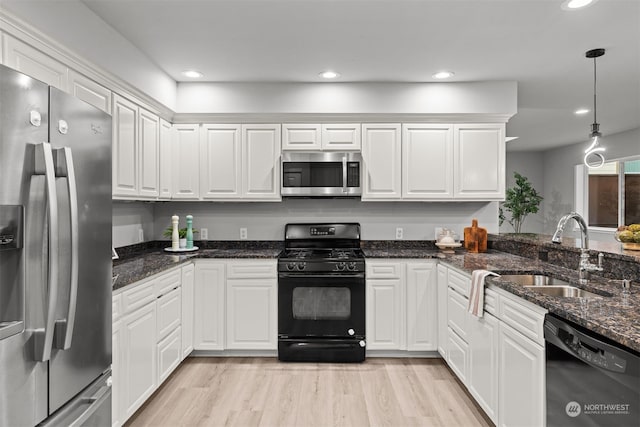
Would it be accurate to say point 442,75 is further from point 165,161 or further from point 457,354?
point 165,161

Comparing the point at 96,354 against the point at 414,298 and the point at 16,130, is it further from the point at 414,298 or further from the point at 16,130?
the point at 414,298

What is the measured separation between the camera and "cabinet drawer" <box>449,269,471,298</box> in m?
2.58

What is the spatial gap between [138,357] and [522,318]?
86.0 inches

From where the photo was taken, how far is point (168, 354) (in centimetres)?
275

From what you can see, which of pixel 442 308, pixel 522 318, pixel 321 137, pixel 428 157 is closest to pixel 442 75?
pixel 428 157

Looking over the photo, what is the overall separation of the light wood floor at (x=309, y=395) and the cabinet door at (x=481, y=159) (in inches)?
65.4

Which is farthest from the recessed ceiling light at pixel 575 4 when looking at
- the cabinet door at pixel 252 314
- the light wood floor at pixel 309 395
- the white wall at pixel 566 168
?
the white wall at pixel 566 168

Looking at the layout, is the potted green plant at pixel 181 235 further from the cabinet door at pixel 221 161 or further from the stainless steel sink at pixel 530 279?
the stainless steel sink at pixel 530 279

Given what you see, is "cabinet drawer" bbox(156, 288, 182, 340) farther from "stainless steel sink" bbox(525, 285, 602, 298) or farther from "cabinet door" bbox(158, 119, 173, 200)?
"stainless steel sink" bbox(525, 285, 602, 298)

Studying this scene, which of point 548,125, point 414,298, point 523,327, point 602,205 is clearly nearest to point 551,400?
point 523,327

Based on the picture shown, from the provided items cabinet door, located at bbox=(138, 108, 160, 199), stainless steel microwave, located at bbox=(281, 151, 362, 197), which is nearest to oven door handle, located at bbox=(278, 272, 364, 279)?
stainless steel microwave, located at bbox=(281, 151, 362, 197)

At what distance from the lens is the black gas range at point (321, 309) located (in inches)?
126

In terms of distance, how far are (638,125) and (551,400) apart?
610 centimetres

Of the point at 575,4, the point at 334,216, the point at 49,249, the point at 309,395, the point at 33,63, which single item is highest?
the point at 575,4
